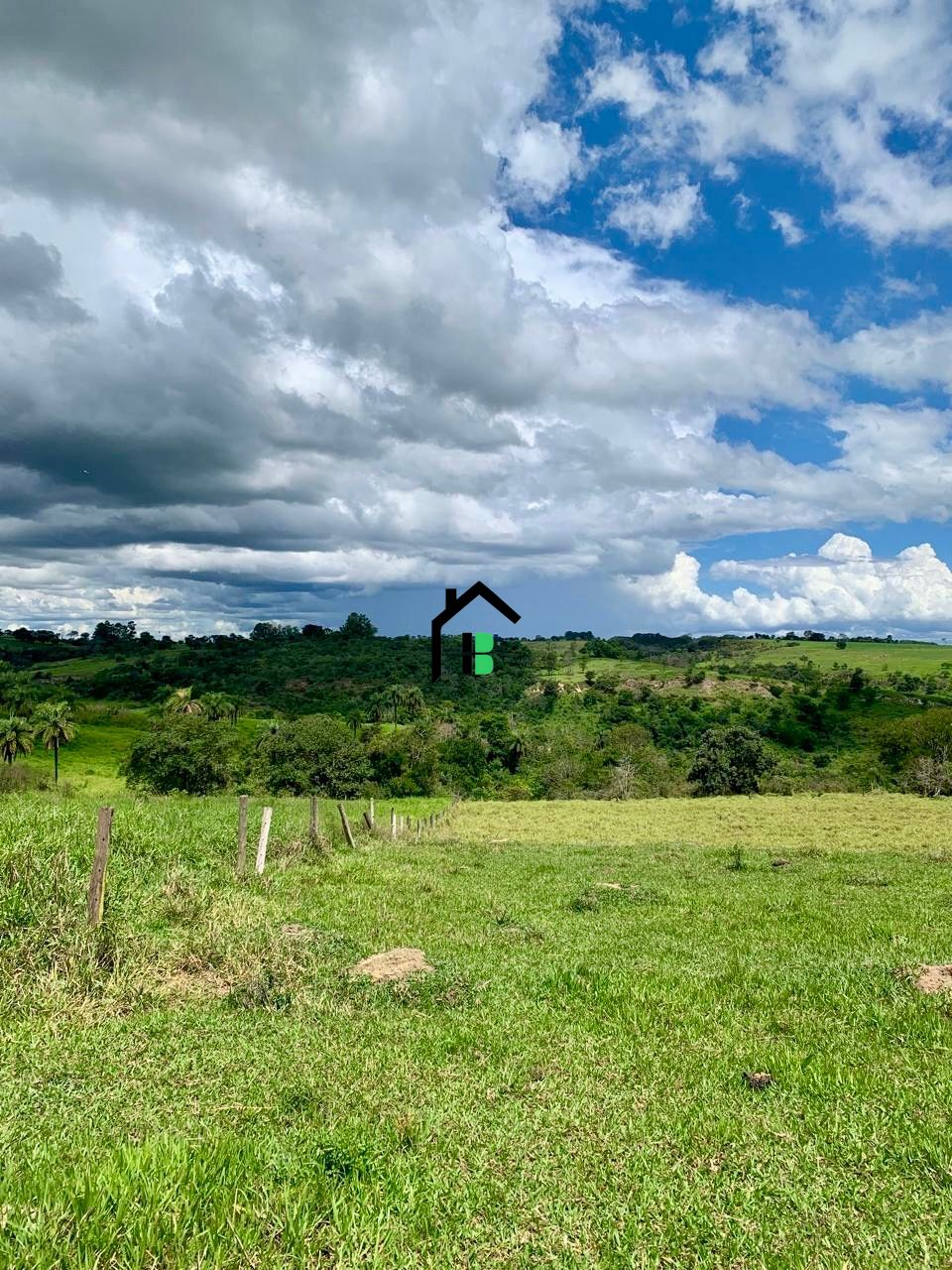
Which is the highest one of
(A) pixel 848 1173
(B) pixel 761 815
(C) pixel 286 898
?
(A) pixel 848 1173

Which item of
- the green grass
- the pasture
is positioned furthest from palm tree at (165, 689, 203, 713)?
the pasture

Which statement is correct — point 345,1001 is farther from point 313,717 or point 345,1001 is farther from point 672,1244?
point 313,717

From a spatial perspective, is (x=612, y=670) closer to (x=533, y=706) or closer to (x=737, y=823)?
(x=533, y=706)

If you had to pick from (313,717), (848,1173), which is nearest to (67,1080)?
(848,1173)

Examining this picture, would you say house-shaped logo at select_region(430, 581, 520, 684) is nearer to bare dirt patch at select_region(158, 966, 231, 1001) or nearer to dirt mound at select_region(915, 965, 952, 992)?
bare dirt patch at select_region(158, 966, 231, 1001)

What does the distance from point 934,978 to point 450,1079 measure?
684 cm

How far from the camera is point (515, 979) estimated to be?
32.9ft

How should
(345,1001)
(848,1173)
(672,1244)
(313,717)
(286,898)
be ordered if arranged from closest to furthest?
(672,1244), (848,1173), (345,1001), (286,898), (313,717)

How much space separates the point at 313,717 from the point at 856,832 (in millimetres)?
58016

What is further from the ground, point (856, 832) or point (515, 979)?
point (515, 979)

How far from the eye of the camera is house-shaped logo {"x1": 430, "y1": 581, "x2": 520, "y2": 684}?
8.36 metres

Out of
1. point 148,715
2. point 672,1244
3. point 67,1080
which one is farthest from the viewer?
point 148,715

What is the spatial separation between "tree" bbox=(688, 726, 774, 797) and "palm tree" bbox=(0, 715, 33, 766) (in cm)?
6782

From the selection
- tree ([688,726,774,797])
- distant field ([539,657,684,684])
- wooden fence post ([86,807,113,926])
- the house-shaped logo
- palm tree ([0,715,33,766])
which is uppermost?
the house-shaped logo
